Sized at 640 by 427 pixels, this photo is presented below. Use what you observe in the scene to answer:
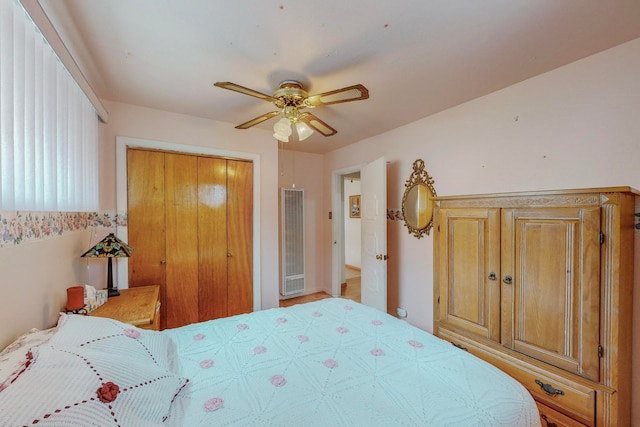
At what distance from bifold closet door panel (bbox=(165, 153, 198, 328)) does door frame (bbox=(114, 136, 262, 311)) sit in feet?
0.37

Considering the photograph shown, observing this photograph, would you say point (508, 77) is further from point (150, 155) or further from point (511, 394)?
point (150, 155)

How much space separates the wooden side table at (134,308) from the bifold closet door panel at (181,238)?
384mm

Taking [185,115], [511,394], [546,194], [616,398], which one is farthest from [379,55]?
[616,398]

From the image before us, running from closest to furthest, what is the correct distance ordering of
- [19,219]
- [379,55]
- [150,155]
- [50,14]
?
[19,219], [50,14], [379,55], [150,155]

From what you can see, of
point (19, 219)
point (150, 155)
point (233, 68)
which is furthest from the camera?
point (150, 155)

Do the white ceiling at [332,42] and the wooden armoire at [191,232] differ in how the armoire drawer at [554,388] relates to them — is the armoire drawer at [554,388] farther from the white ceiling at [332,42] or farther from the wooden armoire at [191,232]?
the wooden armoire at [191,232]

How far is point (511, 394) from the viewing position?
105 centimetres

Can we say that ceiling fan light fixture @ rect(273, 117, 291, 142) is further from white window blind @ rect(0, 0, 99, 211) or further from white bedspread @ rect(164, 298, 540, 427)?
white bedspread @ rect(164, 298, 540, 427)

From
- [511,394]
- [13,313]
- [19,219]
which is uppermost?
[19,219]

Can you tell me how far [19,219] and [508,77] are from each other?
10.2 ft

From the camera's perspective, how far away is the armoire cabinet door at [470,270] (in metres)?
1.73

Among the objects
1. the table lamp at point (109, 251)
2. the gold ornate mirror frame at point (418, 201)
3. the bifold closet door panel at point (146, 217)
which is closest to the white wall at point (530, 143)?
the gold ornate mirror frame at point (418, 201)

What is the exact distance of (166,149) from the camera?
2588 millimetres

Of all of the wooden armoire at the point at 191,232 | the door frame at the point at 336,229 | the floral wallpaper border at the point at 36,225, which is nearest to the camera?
the floral wallpaper border at the point at 36,225
